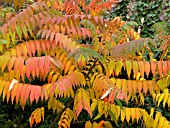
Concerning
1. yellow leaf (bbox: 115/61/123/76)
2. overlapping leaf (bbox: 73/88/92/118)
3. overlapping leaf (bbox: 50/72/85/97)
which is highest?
yellow leaf (bbox: 115/61/123/76)

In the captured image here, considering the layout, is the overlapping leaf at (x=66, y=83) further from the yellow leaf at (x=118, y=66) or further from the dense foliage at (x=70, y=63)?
the yellow leaf at (x=118, y=66)

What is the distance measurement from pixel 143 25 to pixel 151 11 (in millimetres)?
306

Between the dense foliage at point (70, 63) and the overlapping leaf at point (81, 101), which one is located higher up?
the dense foliage at point (70, 63)

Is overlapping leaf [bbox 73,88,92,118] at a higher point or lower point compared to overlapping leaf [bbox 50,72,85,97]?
lower

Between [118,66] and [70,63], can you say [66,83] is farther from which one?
[118,66]

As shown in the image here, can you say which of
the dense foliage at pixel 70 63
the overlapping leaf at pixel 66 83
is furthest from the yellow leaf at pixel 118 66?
the overlapping leaf at pixel 66 83

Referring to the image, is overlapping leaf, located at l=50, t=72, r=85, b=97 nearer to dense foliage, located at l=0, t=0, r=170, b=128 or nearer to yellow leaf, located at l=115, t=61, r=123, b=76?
dense foliage, located at l=0, t=0, r=170, b=128

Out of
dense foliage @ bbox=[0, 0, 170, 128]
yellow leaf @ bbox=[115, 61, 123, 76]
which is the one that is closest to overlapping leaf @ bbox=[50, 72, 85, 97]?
dense foliage @ bbox=[0, 0, 170, 128]

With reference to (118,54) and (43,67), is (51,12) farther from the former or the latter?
(118,54)

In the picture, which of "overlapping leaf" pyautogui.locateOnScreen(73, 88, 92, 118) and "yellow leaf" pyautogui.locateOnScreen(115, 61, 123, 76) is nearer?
"overlapping leaf" pyautogui.locateOnScreen(73, 88, 92, 118)

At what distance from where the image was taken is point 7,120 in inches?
153

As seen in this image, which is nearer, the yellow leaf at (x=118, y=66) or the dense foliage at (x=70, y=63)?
the dense foliage at (x=70, y=63)

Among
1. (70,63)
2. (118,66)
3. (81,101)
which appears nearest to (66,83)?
(81,101)

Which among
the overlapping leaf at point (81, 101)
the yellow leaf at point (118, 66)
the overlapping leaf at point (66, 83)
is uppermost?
the yellow leaf at point (118, 66)
